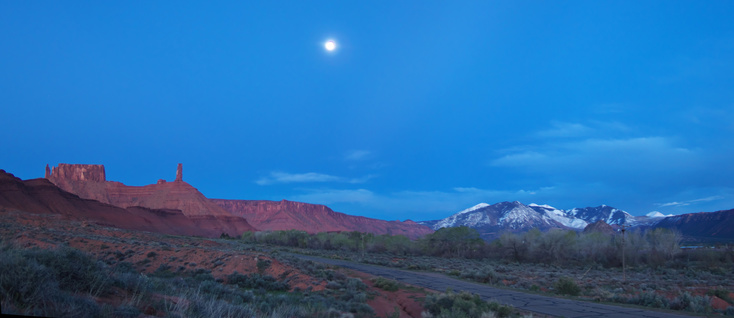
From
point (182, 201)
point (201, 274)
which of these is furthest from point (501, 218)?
point (201, 274)

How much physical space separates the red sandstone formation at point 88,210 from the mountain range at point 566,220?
292 feet

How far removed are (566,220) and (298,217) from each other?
4688 inches

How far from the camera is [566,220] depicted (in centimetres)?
17175

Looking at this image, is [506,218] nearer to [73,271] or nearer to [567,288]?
[567,288]

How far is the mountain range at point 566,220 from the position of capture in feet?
362

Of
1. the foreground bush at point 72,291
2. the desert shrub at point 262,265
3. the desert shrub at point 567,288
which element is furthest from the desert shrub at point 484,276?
the foreground bush at point 72,291

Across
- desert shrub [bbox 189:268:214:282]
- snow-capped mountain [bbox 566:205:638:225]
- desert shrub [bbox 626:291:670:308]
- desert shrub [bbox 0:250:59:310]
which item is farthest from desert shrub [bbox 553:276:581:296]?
snow-capped mountain [bbox 566:205:638:225]

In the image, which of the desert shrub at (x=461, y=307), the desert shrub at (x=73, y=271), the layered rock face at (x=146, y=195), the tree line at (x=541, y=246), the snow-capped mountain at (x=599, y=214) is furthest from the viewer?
the snow-capped mountain at (x=599, y=214)

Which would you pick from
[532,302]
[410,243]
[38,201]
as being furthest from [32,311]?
[38,201]

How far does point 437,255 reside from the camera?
65.6 m

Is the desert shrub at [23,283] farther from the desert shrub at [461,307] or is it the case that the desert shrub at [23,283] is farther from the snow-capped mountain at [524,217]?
the snow-capped mountain at [524,217]

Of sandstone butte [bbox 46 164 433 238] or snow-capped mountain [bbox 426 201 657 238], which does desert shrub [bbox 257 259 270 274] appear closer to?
sandstone butte [bbox 46 164 433 238]

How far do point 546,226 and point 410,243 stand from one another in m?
103

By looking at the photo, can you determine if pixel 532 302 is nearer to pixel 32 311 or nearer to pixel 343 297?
pixel 343 297
